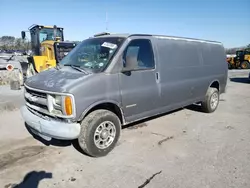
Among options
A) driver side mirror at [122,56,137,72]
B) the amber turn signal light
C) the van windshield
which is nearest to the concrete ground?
the amber turn signal light

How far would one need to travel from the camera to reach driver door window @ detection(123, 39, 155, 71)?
420 centimetres

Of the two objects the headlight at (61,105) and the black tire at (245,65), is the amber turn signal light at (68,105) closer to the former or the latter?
the headlight at (61,105)

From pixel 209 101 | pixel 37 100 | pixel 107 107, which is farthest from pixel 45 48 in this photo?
pixel 107 107

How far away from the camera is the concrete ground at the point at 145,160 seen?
3.24 meters

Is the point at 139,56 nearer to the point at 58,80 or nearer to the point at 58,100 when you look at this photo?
the point at 58,80

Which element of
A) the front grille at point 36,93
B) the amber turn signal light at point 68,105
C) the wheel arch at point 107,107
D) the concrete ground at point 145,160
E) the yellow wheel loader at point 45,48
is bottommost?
the concrete ground at point 145,160

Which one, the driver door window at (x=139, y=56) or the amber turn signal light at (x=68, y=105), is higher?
the driver door window at (x=139, y=56)

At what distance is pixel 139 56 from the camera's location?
463cm

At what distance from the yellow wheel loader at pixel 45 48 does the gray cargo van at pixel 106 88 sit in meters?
6.37

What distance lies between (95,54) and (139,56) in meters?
0.90

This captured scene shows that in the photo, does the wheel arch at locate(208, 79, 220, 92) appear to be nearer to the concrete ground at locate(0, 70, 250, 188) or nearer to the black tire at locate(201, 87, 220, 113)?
the black tire at locate(201, 87, 220, 113)

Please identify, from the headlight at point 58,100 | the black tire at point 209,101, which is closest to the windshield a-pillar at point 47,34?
the black tire at point 209,101

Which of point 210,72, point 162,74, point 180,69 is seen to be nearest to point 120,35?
point 162,74

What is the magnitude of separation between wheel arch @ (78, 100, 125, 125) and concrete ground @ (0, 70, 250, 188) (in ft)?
2.20
